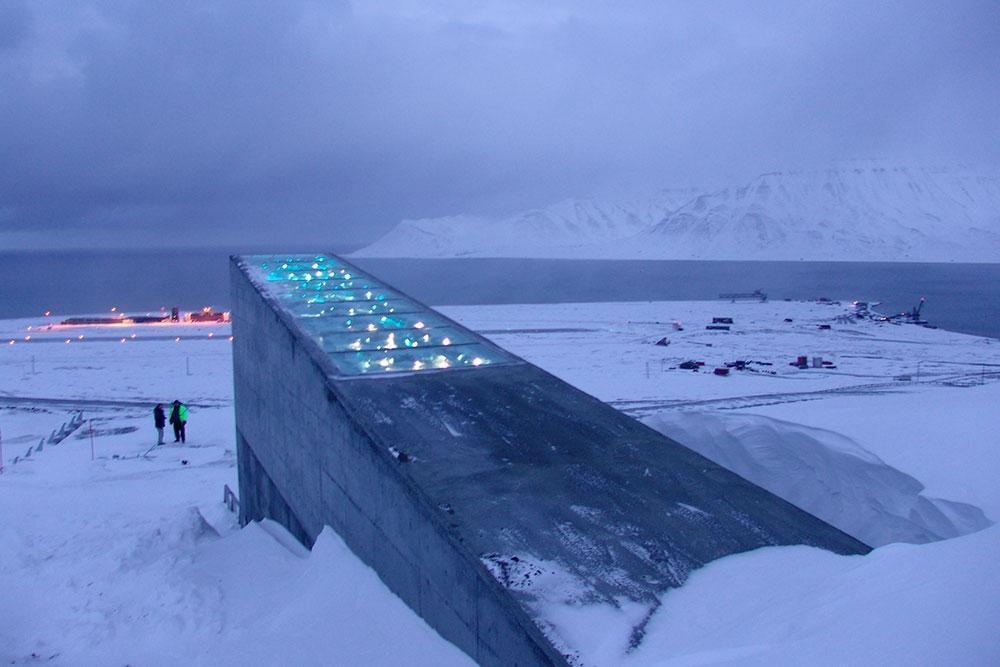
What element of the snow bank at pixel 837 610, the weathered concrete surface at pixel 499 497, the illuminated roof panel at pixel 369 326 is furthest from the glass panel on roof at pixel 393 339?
the snow bank at pixel 837 610

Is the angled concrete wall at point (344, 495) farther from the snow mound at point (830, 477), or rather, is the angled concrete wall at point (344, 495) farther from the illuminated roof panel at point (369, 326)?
the snow mound at point (830, 477)

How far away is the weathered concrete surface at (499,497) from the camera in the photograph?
516 centimetres

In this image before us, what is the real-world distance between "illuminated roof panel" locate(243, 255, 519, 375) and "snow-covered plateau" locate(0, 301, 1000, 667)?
2.52 meters

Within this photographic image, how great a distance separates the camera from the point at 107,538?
10539mm

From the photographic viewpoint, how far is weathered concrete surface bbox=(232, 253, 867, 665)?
5160mm

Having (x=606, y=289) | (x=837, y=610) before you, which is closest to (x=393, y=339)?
(x=837, y=610)

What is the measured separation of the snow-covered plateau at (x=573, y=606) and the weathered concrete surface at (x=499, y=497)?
26cm

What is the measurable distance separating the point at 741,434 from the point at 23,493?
12216mm

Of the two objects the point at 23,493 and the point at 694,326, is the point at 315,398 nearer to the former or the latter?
the point at 23,493

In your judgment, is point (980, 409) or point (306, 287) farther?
point (980, 409)

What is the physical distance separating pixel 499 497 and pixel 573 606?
60.5 inches

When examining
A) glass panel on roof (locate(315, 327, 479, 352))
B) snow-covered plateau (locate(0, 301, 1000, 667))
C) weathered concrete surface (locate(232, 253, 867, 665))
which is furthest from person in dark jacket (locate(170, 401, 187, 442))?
glass panel on roof (locate(315, 327, 479, 352))

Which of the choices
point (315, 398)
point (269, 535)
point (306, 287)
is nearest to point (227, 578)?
point (269, 535)

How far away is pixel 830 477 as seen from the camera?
11.2 meters
